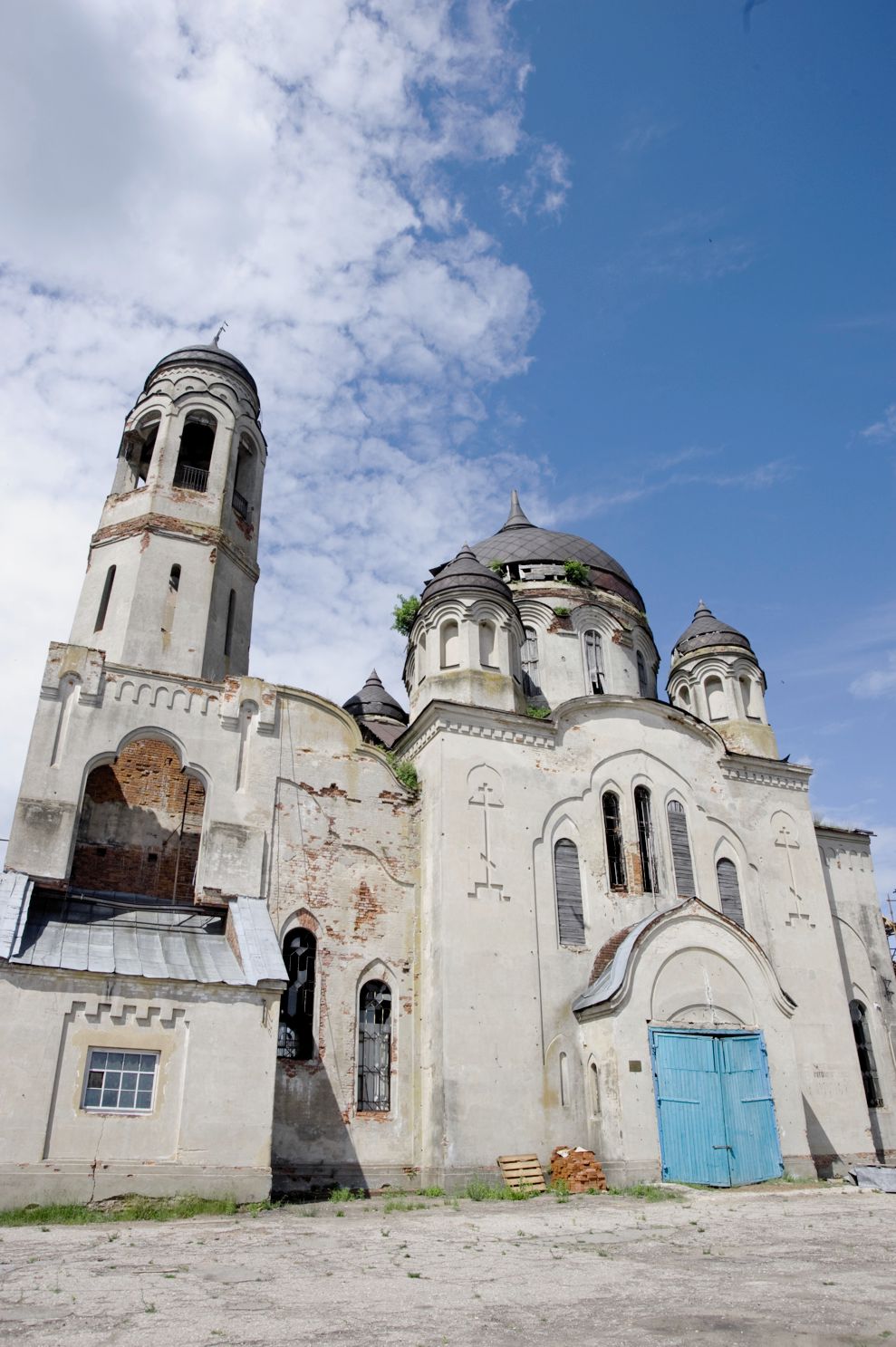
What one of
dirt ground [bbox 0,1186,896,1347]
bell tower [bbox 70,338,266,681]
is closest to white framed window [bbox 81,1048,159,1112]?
dirt ground [bbox 0,1186,896,1347]

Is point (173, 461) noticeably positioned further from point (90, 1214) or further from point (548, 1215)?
point (548, 1215)

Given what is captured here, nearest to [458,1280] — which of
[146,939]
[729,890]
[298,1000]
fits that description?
[146,939]

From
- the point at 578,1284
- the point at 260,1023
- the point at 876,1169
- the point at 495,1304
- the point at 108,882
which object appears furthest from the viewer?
the point at 108,882

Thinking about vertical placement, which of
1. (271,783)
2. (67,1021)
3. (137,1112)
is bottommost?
(137,1112)

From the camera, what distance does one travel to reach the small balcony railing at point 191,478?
21.8 metres

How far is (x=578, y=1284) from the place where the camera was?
7.16 m

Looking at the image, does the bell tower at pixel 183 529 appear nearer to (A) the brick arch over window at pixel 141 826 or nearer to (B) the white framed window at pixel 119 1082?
(A) the brick arch over window at pixel 141 826

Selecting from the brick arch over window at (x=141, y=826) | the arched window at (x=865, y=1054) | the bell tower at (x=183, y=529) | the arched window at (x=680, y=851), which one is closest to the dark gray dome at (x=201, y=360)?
the bell tower at (x=183, y=529)

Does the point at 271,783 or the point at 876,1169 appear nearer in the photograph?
the point at 876,1169

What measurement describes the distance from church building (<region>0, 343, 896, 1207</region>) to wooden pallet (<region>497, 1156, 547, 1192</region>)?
0.74 feet

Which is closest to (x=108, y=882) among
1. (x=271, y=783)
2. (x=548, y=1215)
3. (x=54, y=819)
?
(x=54, y=819)

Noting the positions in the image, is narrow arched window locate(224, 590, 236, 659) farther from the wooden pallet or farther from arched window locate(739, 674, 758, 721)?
arched window locate(739, 674, 758, 721)

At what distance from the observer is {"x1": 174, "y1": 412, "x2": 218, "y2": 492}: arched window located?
21906 millimetres

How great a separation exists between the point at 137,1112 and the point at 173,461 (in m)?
14.3
